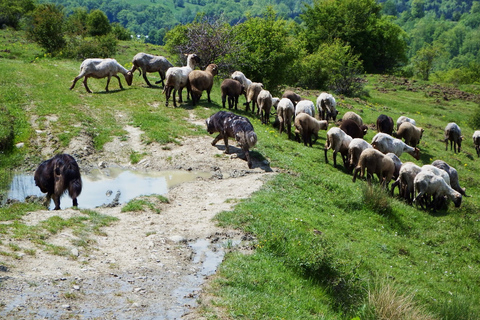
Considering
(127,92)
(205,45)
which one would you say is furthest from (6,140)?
(205,45)

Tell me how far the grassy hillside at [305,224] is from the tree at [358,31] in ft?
123

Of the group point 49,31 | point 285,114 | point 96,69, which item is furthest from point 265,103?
point 49,31

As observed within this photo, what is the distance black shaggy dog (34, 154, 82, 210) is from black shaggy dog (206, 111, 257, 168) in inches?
229

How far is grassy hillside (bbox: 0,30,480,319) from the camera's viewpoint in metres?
A: 8.64

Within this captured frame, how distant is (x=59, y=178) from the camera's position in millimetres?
11820

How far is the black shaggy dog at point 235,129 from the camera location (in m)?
16.0

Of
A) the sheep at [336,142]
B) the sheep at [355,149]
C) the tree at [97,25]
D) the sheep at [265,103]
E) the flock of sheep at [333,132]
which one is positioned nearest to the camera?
the flock of sheep at [333,132]

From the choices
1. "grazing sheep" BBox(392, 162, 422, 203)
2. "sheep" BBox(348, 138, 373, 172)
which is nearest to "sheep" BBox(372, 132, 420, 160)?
"sheep" BBox(348, 138, 373, 172)

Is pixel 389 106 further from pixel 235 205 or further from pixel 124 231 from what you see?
pixel 124 231

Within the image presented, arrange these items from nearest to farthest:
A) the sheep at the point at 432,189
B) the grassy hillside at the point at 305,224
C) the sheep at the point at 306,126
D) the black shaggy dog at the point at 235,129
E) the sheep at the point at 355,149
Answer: the grassy hillside at the point at 305,224, the black shaggy dog at the point at 235,129, the sheep at the point at 432,189, the sheep at the point at 355,149, the sheep at the point at 306,126

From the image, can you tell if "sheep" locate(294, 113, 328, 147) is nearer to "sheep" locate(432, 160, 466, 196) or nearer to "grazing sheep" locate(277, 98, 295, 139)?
"grazing sheep" locate(277, 98, 295, 139)

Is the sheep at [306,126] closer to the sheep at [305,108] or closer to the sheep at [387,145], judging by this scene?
the sheep at [305,108]

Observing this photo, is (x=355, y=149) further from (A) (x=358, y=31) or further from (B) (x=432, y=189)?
(A) (x=358, y=31)

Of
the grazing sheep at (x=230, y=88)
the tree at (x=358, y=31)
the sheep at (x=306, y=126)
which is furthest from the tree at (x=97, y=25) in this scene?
the sheep at (x=306, y=126)
